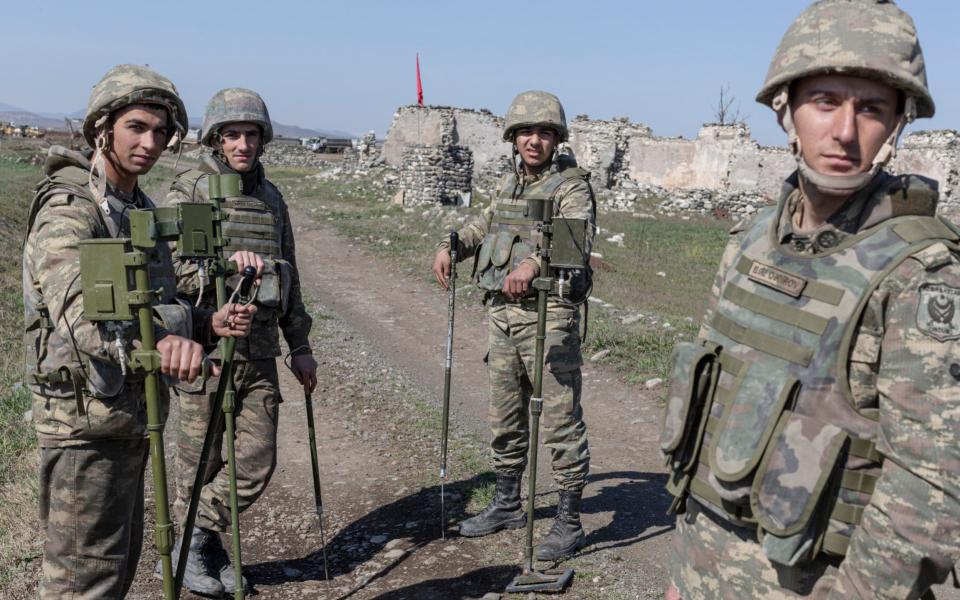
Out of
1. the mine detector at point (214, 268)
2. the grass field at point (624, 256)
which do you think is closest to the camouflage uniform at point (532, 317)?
the mine detector at point (214, 268)

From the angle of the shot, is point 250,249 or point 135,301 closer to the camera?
point 135,301

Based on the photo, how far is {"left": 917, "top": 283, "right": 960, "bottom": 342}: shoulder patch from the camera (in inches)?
61.6

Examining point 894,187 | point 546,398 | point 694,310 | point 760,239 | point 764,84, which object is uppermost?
point 764,84

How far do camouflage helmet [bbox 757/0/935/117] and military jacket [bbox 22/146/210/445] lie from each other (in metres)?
2.01

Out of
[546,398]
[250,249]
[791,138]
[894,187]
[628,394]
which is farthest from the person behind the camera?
[628,394]

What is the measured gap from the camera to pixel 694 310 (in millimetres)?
11914

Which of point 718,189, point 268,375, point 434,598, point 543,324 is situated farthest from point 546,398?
point 718,189

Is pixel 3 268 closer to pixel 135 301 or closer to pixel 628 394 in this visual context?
pixel 628 394

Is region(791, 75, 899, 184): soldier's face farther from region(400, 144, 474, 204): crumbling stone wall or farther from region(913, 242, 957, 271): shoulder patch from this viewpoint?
region(400, 144, 474, 204): crumbling stone wall

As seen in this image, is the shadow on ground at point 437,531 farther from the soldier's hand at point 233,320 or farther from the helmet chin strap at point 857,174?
the helmet chin strap at point 857,174

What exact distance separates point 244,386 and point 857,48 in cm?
323

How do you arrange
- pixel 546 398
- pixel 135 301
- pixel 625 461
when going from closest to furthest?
1. pixel 135 301
2. pixel 546 398
3. pixel 625 461

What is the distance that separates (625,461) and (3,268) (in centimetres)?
995

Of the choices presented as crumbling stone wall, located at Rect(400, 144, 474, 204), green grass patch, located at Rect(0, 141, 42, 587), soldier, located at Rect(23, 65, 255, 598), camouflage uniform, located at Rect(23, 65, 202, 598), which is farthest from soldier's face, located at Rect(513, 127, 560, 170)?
crumbling stone wall, located at Rect(400, 144, 474, 204)
